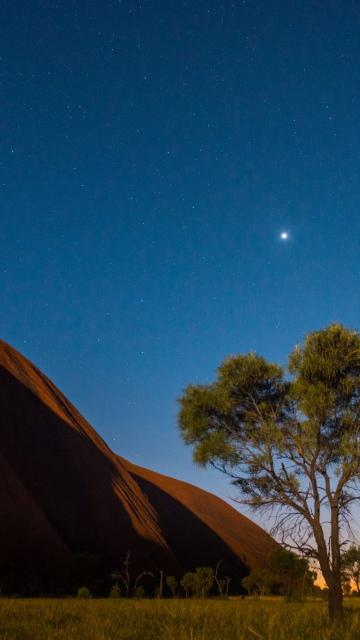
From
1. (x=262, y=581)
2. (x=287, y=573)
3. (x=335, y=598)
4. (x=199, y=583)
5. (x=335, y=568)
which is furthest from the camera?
(x=262, y=581)

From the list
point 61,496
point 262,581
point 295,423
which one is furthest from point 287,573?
point 295,423

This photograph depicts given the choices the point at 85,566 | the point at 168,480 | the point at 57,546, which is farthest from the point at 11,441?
the point at 168,480

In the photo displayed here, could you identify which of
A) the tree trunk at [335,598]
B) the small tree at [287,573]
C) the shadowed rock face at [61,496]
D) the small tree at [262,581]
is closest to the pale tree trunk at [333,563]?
the tree trunk at [335,598]

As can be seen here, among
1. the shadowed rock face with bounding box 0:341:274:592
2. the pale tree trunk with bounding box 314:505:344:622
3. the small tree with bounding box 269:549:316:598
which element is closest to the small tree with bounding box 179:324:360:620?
the pale tree trunk with bounding box 314:505:344:622

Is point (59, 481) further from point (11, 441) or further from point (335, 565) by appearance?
point (335, 565)

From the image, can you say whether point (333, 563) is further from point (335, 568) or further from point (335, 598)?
point (335, 598)

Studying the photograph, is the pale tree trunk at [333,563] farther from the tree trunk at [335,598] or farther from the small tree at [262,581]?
the small tree at [262,581]

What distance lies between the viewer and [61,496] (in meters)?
63.0

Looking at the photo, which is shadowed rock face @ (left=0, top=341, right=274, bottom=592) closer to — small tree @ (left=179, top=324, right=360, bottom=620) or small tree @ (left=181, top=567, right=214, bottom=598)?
small tree @ (left=181, top=567, right=214, bottom=598)

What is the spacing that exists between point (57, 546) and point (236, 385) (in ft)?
134

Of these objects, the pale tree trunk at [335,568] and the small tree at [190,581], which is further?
the small tree at [190,581]

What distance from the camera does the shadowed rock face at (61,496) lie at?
5278 centimetres

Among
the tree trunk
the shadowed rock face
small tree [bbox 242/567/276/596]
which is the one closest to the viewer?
the tree trunk

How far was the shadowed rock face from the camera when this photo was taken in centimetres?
5278
